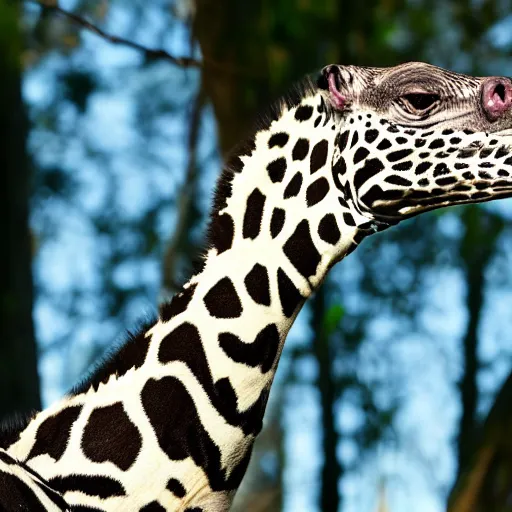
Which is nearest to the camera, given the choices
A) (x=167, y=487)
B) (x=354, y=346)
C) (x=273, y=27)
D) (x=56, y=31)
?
(x=167, y=487)

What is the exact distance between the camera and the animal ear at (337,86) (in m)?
4.24

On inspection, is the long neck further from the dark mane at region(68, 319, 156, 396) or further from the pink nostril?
the pink nostril

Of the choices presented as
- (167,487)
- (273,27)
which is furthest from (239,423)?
(273,27)

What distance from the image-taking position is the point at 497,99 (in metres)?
4.07

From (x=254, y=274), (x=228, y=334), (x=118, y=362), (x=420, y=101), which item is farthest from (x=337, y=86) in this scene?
(x=118, y=362)

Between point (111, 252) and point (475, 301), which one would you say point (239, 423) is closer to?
point (475, 301)

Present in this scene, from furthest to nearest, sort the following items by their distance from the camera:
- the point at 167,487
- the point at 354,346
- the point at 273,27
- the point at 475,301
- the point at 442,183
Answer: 1. the point at 354,346
2. the point at 475,301
3. the point at 273,27
4. the point at 442,183
5. the point at 167,487

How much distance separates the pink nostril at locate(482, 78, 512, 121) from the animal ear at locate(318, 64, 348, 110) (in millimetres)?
605

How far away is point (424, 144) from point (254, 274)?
36.2 inches

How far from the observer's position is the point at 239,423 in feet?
13.0

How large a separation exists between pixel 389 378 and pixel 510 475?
20.5 m

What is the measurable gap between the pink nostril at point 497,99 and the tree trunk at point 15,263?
695 centimetres

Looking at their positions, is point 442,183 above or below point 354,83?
below

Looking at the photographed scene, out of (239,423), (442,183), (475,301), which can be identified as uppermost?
(475,301)
